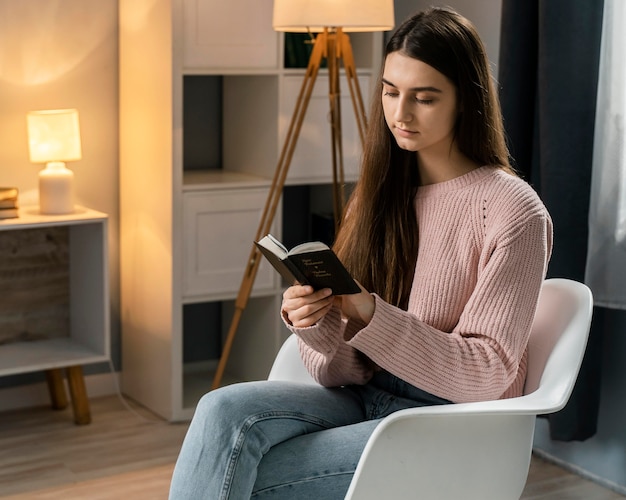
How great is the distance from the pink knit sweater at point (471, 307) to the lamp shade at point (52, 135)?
1476 millimetres

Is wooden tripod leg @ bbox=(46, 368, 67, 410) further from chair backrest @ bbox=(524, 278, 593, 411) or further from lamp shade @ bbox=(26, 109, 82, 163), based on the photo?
chair backrest @ bbox=(524, 278, 593, 411)

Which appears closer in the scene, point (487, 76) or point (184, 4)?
point (487, 76)

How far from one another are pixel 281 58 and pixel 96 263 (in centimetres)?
89

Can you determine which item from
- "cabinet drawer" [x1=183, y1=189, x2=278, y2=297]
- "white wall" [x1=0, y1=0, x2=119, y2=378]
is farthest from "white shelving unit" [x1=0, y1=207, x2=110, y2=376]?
"cabinet drawer" [x1=183, y1=189, x2=278, y2=297]

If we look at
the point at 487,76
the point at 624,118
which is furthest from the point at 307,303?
the point at 624,118

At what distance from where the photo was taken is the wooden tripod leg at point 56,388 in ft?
11.1

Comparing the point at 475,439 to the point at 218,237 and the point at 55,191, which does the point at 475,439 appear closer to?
the point at 218,237

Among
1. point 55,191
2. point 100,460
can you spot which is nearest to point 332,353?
point 100,460

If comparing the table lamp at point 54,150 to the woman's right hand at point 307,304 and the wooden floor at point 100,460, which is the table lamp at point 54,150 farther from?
the woman's right hand at point 307,304

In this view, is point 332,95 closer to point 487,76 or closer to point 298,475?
point 487,76

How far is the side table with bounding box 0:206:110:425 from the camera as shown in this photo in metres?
3.23

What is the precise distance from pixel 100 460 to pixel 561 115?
5.39ft

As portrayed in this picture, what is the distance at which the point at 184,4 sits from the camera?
10.00 feet

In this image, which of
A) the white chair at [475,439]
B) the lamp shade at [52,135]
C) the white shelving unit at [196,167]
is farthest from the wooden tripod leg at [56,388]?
the white chair at [475,439]
